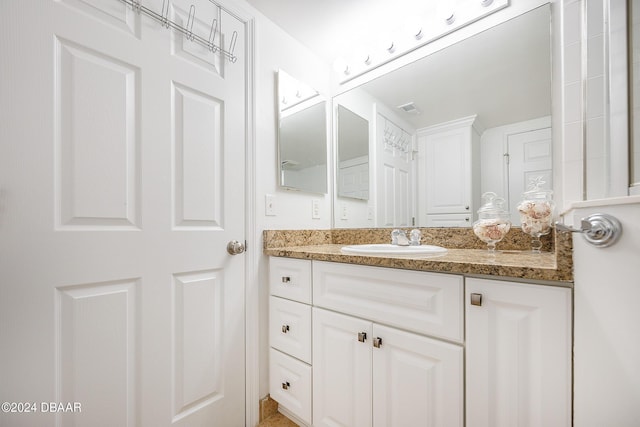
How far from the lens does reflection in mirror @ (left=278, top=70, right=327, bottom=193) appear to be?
1.58 meters

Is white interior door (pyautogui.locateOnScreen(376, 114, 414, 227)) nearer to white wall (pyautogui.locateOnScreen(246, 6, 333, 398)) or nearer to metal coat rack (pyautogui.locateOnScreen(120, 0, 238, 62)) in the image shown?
white wall (pyautogui.locateOnScreen(246, 6, 333, 398))

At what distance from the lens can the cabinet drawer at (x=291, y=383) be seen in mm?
1211

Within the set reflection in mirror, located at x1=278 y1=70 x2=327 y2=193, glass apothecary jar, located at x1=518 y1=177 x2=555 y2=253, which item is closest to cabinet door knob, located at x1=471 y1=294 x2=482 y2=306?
glass apothecary jar, located at x1=518 y1=177 x2=555 y2=253

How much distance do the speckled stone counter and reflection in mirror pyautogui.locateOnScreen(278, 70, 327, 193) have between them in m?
0.33

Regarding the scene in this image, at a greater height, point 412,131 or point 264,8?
point 264,8

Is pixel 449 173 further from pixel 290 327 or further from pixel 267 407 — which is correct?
pixel 267 407

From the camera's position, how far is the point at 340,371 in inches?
42.8

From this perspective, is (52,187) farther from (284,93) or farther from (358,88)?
(358,88)

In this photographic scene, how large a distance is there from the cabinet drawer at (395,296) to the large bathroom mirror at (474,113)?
639 mm

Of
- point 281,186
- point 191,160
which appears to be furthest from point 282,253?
point 191,160

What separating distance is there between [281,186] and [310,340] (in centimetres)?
82

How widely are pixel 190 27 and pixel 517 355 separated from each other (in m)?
1.66

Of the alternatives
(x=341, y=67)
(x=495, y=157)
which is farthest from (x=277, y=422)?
(x=341, y=67)

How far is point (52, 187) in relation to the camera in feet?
2.73
